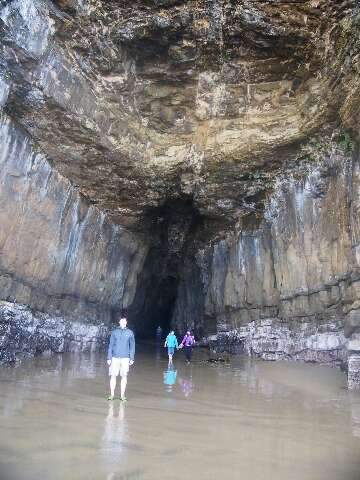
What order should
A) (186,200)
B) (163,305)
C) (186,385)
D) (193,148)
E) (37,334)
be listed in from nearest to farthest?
(186,385) → (37,334) → (193,148) → (186,200) → (163,305)

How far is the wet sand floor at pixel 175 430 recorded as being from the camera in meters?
4.21

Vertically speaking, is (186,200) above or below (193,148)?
below

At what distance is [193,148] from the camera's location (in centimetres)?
1461

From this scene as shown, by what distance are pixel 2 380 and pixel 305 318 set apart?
352 inches

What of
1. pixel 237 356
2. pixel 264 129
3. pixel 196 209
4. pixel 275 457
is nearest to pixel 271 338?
pixel 237 356

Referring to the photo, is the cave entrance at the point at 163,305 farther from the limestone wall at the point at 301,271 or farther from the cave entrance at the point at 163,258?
the limestone wall at the point at 301,271

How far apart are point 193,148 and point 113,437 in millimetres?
10949

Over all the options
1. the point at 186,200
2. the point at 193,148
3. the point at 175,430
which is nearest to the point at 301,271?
the point at 193,148

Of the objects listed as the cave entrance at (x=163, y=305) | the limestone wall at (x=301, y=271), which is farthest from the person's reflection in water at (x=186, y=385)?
the cave entrance at (x=163, y=305)

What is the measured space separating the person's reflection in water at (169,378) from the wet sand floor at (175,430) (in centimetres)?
6

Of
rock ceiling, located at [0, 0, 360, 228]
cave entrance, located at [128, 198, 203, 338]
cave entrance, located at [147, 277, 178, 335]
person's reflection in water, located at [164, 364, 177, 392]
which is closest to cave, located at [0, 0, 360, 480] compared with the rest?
rock ceiling, located at [0, 0, 360, 228]

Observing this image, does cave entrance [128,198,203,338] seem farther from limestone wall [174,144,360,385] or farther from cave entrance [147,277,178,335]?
limestone wall [174,144,360,385]

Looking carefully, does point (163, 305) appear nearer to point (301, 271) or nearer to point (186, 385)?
point (301, 271)

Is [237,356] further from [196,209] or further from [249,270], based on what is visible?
[196,209]
